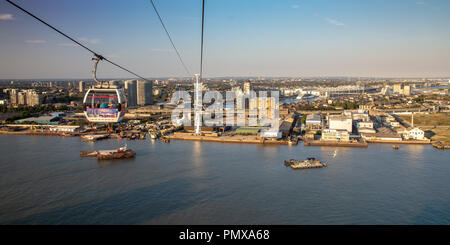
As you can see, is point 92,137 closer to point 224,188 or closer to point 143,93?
point 224,188

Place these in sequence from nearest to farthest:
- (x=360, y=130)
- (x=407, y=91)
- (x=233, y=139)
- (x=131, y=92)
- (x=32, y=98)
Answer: (x=233, y=139) → (x=360, y=130) → (x=32, y=98) → (x=131, y=92) → (x=407, y=91)

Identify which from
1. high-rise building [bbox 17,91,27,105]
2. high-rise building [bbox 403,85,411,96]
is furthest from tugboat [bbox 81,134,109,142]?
high-rise building [bbox 403,85,411,96]

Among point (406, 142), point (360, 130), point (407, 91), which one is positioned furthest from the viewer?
point (407, 91)

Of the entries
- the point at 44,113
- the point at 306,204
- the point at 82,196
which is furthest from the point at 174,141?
the point at 44,113

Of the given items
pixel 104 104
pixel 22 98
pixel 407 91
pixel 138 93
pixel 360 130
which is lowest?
pixel 360 130

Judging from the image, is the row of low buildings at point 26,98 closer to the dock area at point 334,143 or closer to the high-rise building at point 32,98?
the high-rise building at point 32,98

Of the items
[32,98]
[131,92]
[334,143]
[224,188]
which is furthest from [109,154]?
[32,98]
